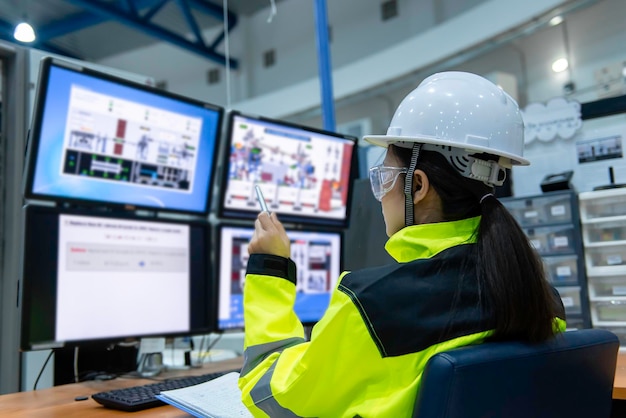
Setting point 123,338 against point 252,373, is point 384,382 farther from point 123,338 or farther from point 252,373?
point 123,338

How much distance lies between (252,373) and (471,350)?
37 centimetres

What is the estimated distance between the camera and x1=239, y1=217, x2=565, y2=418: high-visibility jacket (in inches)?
29.1

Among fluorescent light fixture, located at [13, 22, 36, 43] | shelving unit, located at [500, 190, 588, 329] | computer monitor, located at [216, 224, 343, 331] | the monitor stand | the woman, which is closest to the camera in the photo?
the woman

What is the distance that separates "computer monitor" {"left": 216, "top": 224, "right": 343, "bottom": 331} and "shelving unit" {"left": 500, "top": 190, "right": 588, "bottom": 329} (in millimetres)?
625

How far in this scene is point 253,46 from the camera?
24.4 feet

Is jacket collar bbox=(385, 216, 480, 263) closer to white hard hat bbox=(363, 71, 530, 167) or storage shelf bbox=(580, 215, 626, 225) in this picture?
white hard hat bbox=(363, 71, 530, 167)

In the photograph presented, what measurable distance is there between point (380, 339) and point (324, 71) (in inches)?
78.0

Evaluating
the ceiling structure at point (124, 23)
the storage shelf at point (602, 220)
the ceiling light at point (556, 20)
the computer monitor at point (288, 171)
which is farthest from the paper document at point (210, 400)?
the ceiling structure at point (124, 23)

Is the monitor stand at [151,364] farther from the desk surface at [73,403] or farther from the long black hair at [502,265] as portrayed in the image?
the long black hair at [502,265]

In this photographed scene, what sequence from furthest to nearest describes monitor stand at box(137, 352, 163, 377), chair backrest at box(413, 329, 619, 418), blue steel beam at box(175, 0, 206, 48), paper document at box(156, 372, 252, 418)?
1. blue steel beam at box(175, 0, 206, 48)
2. monitor stand at box(137, 352, 163, 377)
3. paper document at box(156, 372, 252, 418)
4. chair backrest at box(413, 329, 619, 418)

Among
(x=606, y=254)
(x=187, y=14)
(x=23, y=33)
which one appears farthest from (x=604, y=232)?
(x=187, y=14)

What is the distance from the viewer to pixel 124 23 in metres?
6.49

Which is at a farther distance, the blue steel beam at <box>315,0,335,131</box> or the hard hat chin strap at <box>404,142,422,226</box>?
the blue steel beam at <box>315,0,335,131</box>

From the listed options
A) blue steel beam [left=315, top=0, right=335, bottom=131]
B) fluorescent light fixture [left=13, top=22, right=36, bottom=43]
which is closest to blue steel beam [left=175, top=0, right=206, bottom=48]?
blue steel beam [left=315, top=0, right=335, bottom=131]
